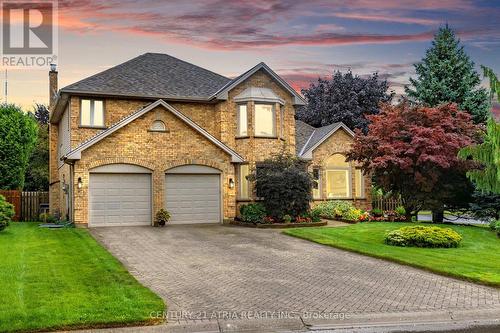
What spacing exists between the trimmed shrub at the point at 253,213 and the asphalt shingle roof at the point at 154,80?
6698 millimetres

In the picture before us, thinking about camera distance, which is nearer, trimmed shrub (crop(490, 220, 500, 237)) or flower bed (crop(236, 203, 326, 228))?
trimmed shrub (crop(490, 220, 500, 237))

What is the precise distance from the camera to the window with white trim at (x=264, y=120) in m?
27.1

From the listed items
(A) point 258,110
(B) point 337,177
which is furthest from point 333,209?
(A) point 258,110

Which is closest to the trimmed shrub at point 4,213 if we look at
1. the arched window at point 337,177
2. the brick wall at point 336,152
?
the brick wall at point 336,152

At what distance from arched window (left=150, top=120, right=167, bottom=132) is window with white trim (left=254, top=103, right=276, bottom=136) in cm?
513

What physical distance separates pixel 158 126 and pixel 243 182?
5559 millimetres

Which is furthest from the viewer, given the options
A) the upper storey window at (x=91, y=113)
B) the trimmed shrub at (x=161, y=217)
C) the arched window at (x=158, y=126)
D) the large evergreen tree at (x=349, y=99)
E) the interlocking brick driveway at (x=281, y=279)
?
the large evergreen tree at (x=349, y=99)

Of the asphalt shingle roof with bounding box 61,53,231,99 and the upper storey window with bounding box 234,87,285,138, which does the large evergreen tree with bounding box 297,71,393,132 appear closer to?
the asphalt shingle roof with bounding box 61,53,231,99

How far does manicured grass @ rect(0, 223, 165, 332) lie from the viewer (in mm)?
8172

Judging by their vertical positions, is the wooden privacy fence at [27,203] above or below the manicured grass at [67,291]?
above

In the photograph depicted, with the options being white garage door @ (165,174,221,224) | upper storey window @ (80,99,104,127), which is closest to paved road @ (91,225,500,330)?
white garage door @ (165,174,221,224)

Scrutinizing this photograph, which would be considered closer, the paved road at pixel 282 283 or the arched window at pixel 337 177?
the paved road at pixel 282 283

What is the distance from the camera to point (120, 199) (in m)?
23.5

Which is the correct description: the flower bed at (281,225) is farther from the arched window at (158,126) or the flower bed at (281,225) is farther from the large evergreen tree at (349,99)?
the large evergreen tree at (349,99)
